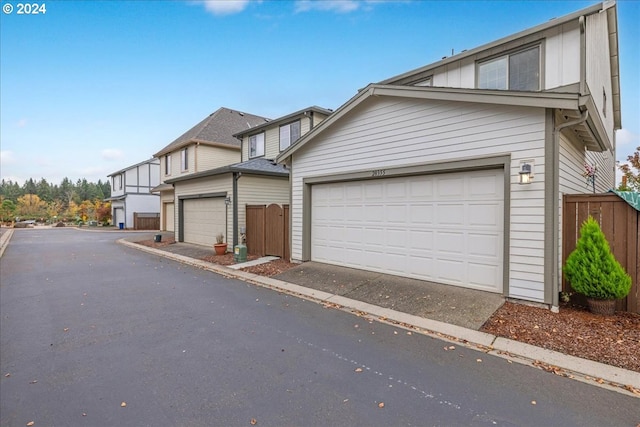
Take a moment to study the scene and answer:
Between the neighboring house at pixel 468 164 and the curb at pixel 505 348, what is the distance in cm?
175

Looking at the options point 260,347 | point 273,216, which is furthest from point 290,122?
point 260,347

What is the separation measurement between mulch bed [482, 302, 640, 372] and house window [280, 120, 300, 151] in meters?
13.2

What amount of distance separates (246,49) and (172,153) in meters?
11.2

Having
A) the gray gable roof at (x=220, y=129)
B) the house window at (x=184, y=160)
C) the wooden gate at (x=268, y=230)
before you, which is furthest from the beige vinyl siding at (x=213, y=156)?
the wooden gate at (x=268, y=230)

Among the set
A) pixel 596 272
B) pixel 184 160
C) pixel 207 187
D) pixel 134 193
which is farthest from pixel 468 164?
pixel 134 193

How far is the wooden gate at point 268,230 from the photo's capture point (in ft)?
35.3

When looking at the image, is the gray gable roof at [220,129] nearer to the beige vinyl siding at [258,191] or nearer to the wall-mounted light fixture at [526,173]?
the beige vinyl siding at [258,191]

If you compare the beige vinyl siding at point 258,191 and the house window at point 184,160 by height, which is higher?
the house window at point 184,160

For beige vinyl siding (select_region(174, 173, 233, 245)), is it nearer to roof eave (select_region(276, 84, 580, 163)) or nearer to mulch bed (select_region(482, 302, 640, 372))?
roof eave (select_region(276, 84, 580, 163))

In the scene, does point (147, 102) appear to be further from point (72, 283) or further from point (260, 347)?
point (260, 347)

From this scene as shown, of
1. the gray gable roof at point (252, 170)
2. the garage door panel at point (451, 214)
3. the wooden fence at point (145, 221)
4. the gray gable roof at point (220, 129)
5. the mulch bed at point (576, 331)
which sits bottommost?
the mulch bed at point (576, 331)

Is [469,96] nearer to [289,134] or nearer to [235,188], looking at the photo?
[235,188]

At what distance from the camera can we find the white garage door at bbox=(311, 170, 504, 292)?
6.14 m

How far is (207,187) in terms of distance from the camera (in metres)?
14.4
